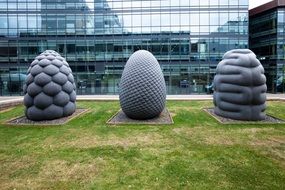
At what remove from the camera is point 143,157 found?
8.32 metres

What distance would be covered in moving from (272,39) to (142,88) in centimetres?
2829

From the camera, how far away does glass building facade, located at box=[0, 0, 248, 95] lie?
117ft

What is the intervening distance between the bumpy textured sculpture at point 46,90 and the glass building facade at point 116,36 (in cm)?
2058

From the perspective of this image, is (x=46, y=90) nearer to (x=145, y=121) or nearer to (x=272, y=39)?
(x=145, y=121)

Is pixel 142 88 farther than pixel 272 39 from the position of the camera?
No

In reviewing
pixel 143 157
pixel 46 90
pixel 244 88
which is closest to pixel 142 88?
pixel 46 90

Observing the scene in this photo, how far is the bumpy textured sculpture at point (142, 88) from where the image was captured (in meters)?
13.5

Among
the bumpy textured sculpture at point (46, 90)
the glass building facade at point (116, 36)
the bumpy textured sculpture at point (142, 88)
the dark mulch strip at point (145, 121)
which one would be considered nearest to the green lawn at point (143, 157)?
the dark mulch strip at point (145, 121)

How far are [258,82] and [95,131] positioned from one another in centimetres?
797

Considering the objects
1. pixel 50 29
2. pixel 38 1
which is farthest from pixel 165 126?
pixel 38 1

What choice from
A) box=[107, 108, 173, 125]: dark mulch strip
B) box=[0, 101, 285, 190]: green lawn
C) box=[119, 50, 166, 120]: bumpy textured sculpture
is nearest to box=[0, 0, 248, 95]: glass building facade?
box=[107, 108, 173, 125]: dark mulch strip

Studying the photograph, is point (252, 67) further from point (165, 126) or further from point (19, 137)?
point (19, 137)

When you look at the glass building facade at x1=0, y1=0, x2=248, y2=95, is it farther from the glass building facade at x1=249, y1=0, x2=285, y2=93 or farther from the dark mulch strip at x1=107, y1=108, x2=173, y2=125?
the dark mulch strip at x1=107, y1=108, x2=173, y2=125

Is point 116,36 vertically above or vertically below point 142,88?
above
